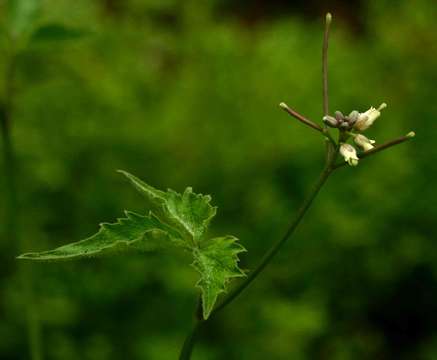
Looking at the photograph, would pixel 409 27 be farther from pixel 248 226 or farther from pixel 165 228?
pixel 165 228

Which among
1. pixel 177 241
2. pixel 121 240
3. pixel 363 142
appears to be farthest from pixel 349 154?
pixel 121 240

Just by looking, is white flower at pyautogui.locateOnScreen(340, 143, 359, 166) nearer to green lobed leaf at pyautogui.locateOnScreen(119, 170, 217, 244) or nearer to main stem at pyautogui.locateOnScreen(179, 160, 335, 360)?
main stem at pyautogui.locateOnScreen(179, 160, 335, 360)

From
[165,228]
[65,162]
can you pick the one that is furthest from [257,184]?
[165,228]

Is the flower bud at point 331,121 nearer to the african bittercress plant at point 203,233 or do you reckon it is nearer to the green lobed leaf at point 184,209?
the african bittercress plant at point 203,233

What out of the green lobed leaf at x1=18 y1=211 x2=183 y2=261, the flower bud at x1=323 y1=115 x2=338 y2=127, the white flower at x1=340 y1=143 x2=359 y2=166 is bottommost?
the green lobed leaf at x1=18 y1=211 x2=183 y2=261

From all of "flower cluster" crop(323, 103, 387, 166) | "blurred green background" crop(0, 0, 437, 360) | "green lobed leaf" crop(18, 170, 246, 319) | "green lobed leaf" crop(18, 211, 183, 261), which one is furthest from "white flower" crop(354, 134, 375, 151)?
"blurred green background" crop(0, 0, 437, 360)

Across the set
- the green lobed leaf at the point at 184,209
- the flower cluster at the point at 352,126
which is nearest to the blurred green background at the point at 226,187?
the green lobed leaf at the point at 184,209
